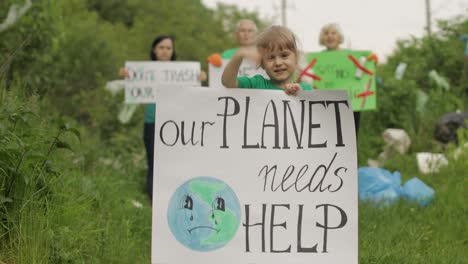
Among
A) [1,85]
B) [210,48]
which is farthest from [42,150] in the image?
[210,48]

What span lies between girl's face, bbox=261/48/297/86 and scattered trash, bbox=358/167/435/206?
2.71 metres

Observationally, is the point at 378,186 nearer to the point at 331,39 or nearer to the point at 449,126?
the point at 331,39

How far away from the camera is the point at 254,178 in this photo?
3.64m

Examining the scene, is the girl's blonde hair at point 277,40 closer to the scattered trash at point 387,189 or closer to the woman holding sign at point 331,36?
the scattered trash at point 387,189

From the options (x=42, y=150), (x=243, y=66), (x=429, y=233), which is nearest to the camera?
(x=42, y=150)

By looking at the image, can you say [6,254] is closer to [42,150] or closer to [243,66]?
[42,150]

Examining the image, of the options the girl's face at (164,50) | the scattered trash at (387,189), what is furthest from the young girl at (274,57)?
the girl's face at (164,50)

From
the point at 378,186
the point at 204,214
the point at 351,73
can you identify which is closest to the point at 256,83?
the point at 204,214

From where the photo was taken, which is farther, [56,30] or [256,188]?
[56,30]

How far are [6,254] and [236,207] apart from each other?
1.34 m

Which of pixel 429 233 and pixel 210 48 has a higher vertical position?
pixel 210 48

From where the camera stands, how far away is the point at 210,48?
21.7 metres

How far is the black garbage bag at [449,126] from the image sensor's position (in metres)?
8.88

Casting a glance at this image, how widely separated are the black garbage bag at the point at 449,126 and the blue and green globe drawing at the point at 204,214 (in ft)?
19.0
